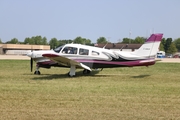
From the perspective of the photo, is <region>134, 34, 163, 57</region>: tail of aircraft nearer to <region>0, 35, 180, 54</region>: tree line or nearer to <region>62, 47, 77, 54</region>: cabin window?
<region>62, 47, 77, 54</region>: cabin window

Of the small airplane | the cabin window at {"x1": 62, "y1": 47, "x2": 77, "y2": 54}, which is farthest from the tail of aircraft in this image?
the cabin window at {"x1": 62, "y1": 47, "x2": 77, "y2": 54}

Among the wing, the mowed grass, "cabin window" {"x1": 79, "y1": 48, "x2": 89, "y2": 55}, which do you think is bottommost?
the mowed grass

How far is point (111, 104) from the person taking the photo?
7379 millimetres

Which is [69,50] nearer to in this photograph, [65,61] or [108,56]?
[65,61]

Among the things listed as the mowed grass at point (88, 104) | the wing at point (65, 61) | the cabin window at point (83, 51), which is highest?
the cabin window at point (83, 51)

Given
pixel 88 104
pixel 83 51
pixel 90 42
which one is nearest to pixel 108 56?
pixel 83 51

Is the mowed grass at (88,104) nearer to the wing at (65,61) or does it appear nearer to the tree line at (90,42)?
the wing at (65,61)

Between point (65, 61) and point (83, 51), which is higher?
point (83, 51)

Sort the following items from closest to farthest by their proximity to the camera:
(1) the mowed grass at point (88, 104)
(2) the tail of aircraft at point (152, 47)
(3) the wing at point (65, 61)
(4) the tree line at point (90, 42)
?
(1) the mowed grass at point (88, 104) < (3) the wing at point (65, 61) < (2) the tail of aircraft at point (152, 47) < (4) the tree line at point (90, 42)

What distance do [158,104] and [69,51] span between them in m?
8.77

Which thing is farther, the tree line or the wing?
the tree line

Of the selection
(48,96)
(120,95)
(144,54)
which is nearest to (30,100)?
(48,96)

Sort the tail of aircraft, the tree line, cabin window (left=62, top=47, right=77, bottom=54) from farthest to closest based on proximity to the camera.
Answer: the tree line
cabin window (left=62, top=47, right=77, bottom=54)
the tail of aircraft

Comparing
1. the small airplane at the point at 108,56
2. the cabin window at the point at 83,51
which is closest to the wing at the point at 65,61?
the small airplane at the point at 108,56
